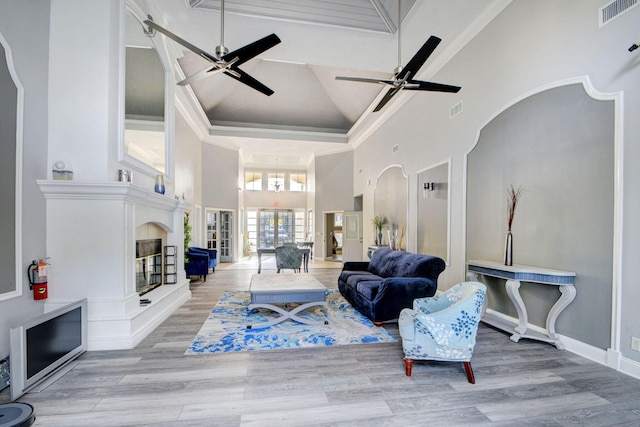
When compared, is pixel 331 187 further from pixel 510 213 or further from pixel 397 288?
pixel 510 213

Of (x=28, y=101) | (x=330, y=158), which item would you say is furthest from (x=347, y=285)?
(x=330, y=158)

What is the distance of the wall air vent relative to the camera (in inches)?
180

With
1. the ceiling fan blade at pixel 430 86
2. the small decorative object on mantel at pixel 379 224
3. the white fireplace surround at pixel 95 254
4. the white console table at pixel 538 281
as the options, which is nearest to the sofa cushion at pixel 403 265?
the white console table at pixel 538 281

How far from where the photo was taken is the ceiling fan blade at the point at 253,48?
3045 millimetres

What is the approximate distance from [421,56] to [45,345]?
4.48 meters

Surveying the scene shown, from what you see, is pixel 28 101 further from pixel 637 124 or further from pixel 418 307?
pixel 637 124

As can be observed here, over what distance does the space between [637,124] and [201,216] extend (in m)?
9.02

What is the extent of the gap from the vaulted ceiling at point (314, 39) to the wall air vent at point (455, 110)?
0.12 metres

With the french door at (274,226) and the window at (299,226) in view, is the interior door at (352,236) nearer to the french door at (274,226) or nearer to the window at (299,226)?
the window at (299,226)

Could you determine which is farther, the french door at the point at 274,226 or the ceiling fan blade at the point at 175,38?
the french door at the point at 274,226

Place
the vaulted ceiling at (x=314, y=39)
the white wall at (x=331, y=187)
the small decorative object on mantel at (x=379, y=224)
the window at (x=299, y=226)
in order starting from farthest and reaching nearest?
the window at (x=299, y=226), the white wall at (x=331, y=187), the small decorative object on mantel at (x=379, y=224), the vaulted ceiling at (x=314, y=39)

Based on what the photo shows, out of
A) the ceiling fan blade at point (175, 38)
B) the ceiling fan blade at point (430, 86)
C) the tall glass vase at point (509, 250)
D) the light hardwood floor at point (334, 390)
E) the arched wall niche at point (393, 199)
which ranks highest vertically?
the ceiling fan blade at point (175, 38)

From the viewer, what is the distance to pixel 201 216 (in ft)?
28.7

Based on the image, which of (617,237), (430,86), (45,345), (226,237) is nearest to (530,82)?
(430,86)
